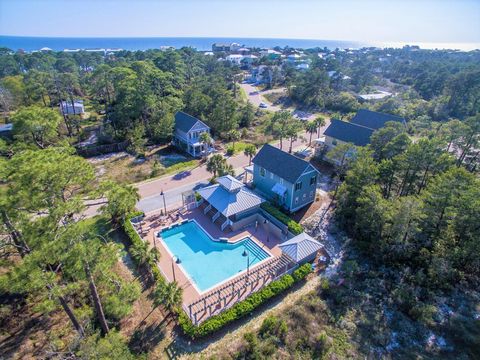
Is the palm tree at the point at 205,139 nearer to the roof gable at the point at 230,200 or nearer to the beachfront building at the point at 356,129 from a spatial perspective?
the roof gable at the point at 230,200

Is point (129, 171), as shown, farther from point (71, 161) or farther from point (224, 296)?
point (224, 296)

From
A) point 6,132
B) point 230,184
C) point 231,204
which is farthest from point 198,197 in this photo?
point 6,132

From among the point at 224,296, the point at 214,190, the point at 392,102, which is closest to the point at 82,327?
the point at 224,296

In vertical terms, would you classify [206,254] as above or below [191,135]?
below

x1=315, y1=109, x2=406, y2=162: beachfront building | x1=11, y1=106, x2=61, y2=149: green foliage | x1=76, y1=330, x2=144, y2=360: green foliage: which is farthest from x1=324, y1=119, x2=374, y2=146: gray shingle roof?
x1=11, y1=106, x2=61, y2=149: green foliage

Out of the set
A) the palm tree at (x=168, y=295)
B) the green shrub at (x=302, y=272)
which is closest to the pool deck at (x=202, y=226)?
the palm tree at (x=168, y=295)

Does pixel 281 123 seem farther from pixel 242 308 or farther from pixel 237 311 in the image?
pixel 237 311

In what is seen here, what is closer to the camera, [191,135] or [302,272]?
[302,272]
